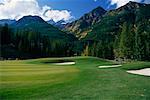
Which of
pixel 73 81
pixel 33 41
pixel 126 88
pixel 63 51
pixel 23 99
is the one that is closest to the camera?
pixel 23 99

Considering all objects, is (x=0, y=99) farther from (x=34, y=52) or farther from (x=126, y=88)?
(x=34, y=52)

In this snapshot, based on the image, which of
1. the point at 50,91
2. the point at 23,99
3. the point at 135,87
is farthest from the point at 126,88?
the point at 23,99

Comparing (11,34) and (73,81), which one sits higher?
(11,34)

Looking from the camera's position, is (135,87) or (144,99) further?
(135,87)

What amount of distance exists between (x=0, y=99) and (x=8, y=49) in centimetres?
14192

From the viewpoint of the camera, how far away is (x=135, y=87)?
851 inches

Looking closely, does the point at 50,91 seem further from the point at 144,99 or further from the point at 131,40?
the point at 131,40

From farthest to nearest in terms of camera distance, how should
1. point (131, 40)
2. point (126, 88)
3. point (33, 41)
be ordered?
point (33, 41) < point (131, 40) < point (126, 88)

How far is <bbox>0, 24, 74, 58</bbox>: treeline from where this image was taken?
15550 cm

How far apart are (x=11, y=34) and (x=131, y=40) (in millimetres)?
64799

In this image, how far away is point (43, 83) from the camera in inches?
847

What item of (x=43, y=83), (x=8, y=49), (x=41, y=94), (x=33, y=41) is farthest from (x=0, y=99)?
(x=33, y=41)

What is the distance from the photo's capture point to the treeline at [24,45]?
15550 centimetres

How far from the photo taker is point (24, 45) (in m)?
161
